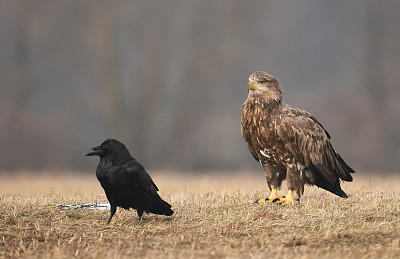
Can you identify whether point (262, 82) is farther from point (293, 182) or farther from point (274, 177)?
point (293, 182)

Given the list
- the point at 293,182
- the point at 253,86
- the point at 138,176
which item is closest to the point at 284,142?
the point at 293,182

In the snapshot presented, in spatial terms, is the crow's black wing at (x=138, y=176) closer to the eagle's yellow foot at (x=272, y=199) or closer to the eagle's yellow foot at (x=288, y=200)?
the eagle's yellow foot at (x=272, y=199)

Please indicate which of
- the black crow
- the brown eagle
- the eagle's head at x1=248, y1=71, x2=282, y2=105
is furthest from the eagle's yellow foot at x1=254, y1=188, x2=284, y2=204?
the black crow

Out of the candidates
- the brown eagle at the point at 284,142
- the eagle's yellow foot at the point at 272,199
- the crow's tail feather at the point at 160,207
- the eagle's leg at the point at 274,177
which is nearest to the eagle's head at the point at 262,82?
the brown eagle at the point at 284,142

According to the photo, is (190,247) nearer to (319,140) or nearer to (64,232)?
(64,232)

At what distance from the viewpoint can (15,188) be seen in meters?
10.3

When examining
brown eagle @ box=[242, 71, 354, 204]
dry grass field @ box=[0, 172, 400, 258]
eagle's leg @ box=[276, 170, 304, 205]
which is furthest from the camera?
eagle's leg @ box=[276, 170, 304, 205]

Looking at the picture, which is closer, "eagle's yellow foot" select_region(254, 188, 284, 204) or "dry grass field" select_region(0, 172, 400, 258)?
"dry grass field" select_region(0, 172, 400, 258)

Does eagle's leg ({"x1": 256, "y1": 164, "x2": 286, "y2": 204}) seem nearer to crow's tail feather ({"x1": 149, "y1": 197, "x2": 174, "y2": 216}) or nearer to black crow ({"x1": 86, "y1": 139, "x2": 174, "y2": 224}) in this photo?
crow's tail feather ({"x1": 149, "y1": 197, "x2": 174, "y2": 216})

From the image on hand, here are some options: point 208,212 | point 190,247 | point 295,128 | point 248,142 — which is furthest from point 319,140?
point 190,247

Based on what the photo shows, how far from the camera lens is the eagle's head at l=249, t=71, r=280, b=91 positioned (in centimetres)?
749

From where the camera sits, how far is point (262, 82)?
24.7ft

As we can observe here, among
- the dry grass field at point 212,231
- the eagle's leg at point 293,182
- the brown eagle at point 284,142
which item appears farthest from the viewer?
the eagle's leg at point 293,182

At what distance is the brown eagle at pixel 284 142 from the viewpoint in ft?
23.6
